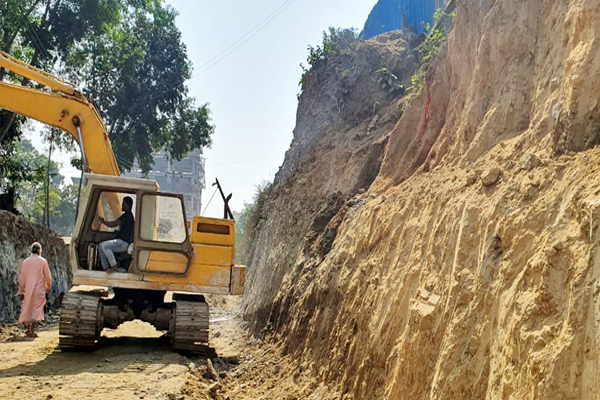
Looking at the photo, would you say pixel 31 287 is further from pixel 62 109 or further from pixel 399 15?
pixel 399 15

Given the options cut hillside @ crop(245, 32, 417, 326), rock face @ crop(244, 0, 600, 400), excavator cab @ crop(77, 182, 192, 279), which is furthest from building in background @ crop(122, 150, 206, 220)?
rock face @ crop(244, 0, 600, 400)

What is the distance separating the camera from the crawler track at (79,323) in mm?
9547

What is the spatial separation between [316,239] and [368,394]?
19.6 feet

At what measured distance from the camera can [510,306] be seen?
4.46m

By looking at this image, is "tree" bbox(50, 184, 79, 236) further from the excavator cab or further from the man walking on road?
the excavator cab

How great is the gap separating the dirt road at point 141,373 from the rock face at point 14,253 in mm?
2054

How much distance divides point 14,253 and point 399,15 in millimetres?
13306

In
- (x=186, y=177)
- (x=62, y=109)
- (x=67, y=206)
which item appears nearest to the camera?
(x=62, y=109)

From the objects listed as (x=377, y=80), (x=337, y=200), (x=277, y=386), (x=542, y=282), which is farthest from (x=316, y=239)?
(x=542, y=282)

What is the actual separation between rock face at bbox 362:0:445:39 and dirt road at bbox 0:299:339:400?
10.7m

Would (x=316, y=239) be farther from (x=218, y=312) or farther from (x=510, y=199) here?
(x=218, y=312)

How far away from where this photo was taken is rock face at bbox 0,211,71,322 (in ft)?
44.0

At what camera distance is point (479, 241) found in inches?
214

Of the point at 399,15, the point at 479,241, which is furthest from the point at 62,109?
the point at 399,15
